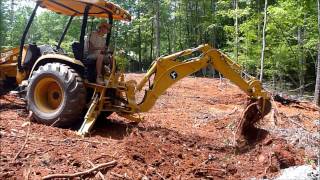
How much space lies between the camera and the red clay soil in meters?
5.79

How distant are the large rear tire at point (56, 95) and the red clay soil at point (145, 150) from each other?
1.03ft

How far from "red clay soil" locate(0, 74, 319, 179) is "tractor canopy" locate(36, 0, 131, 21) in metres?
2.15

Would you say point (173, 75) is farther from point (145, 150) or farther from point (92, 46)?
point (145, 150)

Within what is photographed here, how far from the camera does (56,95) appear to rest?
8.48 metres

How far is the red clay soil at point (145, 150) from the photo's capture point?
579 centimetres

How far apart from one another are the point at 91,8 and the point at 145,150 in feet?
10.8

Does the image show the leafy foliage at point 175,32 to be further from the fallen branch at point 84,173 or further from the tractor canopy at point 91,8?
the fallen branch at point 84,173

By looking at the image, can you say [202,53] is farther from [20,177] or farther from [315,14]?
[315,14]

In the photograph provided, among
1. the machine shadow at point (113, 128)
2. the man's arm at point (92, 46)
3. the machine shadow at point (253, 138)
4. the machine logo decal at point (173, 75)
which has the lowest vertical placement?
the machine shadow at point (253, 138)

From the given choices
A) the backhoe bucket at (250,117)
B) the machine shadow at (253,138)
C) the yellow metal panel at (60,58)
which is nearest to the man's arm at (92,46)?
the yellow metal panel at (60,58)

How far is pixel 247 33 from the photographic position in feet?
74.9

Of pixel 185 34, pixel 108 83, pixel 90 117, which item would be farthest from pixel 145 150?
pixel 185 34

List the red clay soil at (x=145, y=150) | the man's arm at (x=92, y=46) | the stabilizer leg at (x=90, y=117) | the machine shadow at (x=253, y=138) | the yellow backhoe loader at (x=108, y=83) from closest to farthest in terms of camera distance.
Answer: the red clay soil at (x=145, y=150) < the stabilizer leg at (x=90, y=117) < the machine shadow at (x=253, y=138) < the yellow backhoe loader at (x=108, y=83) < the man's arm at (x=92, y=46)

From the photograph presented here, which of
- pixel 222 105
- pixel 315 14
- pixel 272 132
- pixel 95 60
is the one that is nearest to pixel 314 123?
pixel 272 132
